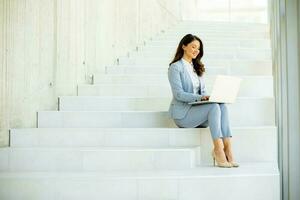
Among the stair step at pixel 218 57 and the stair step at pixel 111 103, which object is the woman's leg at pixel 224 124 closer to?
the stair step at pixel 111 103

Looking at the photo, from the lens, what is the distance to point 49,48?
4543 mm

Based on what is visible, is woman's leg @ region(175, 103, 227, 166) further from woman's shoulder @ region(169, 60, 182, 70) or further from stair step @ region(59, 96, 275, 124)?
stair step @ region(59, 96, 275, 124)

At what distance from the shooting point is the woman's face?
4070 millimetres

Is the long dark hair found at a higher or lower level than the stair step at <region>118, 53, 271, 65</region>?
lower

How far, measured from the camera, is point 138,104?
469 centimetres

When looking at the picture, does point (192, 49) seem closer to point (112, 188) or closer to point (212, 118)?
point (212, 118)

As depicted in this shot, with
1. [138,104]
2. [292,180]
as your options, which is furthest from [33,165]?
[292,180]

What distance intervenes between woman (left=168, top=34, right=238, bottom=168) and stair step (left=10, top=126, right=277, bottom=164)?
138 millimetres

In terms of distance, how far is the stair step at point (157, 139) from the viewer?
391cm

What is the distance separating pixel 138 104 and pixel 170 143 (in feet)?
2.94

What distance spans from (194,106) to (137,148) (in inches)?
25.2

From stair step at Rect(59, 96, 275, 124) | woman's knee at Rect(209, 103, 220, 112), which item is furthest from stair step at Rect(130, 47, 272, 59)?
woman's knee at Rect(209, 103, 220, 112)

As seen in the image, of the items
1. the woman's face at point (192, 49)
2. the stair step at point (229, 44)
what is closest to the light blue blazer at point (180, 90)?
the woman's face at point (192, 49)

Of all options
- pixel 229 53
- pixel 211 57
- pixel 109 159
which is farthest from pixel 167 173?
pixel 229 53
